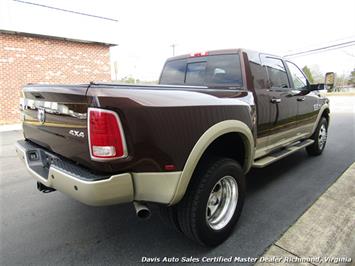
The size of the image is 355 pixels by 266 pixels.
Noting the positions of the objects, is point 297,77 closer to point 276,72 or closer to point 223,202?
point 276,72

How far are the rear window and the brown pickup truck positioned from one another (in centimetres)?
1

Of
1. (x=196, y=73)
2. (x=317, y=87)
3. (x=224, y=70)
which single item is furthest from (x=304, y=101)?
(x=196, y=73)

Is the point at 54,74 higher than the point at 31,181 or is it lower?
higher

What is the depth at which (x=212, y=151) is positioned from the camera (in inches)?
101

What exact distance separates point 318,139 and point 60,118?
4892 millimetres

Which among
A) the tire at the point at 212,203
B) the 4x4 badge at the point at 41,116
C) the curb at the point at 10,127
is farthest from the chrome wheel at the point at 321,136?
the curb at the point at 10,127

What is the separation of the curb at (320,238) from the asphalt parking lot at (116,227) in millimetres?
115

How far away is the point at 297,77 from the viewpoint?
4453mm

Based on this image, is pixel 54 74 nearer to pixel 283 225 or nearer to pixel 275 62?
pixel 275 62

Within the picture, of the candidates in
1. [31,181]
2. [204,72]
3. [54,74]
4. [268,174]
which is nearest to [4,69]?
[54,74]

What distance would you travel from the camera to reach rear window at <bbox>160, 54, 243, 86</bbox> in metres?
3.18

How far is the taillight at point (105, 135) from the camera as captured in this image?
5.65ft

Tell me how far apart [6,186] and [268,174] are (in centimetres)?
414

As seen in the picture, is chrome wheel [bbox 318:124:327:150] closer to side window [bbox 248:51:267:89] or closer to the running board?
the running board
